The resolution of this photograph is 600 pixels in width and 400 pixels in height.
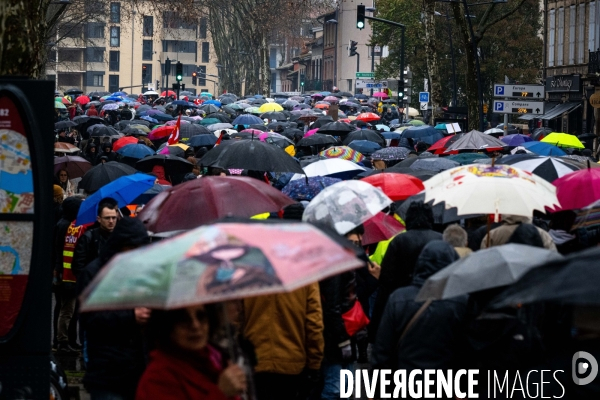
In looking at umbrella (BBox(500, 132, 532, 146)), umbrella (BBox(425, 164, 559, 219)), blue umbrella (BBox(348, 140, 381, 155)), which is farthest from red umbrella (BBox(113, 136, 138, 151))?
umbrella (BBox(425, 164, 559, 219))

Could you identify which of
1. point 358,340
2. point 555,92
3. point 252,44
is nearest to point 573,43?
point 555,92

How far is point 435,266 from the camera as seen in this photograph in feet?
20.9

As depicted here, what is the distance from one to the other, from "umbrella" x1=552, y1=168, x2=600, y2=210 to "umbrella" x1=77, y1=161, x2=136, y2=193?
531cm

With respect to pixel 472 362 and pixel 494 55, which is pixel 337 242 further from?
pixel 494 55

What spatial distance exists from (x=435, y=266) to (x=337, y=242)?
179 cm

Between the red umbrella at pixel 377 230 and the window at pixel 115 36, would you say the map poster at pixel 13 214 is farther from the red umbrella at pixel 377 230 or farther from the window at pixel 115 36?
the window at pixel 115 36

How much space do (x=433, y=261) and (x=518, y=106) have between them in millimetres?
21507

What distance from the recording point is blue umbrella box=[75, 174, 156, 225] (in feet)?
35.9

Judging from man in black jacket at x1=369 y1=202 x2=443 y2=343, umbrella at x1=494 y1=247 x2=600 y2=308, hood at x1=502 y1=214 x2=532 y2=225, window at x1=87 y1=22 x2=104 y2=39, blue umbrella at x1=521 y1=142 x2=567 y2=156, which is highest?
window at x1=87 y1=22 x2=104 y2=39

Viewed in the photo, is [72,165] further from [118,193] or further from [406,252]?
[406,252]

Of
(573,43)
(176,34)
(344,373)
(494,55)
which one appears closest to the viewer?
(344,373)

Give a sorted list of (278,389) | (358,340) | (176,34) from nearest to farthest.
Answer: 1. (278,389)
2. (358,340)
3. (176,34)

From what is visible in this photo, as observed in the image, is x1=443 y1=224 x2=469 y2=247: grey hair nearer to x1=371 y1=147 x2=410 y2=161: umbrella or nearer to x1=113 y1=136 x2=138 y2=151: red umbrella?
x1=371 y1=147 x2=410 y2=161: umbrella

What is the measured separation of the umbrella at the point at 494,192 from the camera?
8.57 metres
